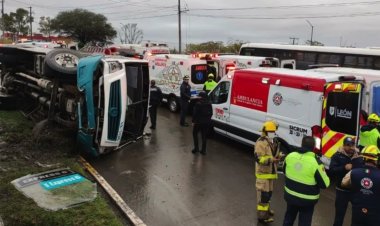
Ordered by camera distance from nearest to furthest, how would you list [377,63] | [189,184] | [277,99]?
[189,184] < [277,99] < [377,63]

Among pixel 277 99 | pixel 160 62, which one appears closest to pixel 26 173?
pixel 277 99

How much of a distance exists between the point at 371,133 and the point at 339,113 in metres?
0.86

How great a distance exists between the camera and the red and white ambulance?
7.48 meters

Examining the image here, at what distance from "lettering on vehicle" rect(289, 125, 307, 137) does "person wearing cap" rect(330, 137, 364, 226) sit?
2.32 metres

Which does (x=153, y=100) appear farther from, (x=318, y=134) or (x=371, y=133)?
(x=371, y=133)

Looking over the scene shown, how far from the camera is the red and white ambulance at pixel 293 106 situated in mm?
7484

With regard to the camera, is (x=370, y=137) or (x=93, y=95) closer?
(x=370, y=137)

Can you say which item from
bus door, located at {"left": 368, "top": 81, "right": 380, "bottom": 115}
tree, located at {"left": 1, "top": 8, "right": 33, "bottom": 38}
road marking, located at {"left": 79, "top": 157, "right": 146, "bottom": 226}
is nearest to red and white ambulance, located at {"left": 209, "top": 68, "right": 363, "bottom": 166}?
bus door, located at {"left": 368, "top": 81, "right": 380, "bottom": 115}

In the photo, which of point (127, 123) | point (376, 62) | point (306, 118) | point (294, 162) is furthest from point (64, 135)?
point (376, 62)

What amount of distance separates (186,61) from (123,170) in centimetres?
664

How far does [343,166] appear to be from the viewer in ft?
18.3

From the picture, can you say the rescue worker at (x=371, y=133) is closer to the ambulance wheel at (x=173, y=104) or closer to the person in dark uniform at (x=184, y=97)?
the person in dark uniform at (x=184, y=97)

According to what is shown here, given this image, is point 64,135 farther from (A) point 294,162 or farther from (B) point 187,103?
(A) point 294,162

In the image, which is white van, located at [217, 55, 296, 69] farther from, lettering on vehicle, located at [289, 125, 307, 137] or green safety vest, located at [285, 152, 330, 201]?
green safety vest, located at [285, 152, 330, 201]
